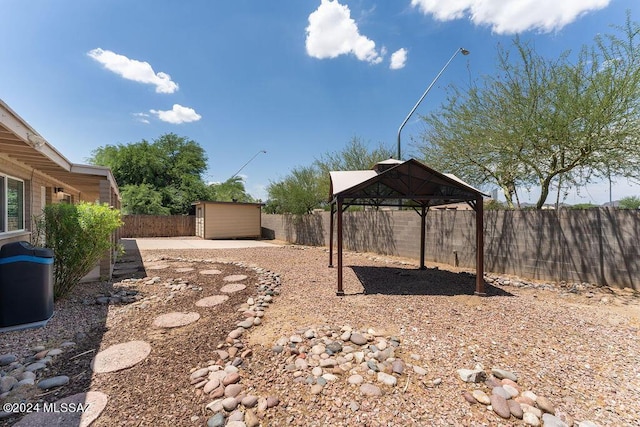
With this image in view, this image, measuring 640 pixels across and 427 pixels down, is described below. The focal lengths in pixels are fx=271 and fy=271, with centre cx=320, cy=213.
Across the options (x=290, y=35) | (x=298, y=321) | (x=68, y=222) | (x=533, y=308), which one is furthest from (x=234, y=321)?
(x=290, y=35)

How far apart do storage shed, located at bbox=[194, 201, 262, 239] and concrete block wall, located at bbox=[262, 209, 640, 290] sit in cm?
1138

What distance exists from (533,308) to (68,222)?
7675mm

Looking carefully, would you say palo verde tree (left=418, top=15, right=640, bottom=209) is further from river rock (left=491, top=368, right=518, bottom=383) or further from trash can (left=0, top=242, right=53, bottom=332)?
trash can (left=0, top=242, right=53, bottom=332)

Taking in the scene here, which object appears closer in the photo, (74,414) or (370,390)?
(74,414)

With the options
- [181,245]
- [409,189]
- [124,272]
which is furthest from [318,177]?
[124,272]

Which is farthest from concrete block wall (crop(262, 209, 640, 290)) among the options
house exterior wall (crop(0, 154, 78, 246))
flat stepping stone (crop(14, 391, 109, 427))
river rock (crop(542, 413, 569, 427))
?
house exterior wall (crop(0, 154, 78, 246))

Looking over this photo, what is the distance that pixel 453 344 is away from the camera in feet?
9.84

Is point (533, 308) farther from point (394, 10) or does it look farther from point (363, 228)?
point (394, 10)

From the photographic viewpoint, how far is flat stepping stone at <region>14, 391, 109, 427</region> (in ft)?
6.23

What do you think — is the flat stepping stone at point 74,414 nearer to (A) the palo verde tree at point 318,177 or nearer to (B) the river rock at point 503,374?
(B) the river rock at point 503,374

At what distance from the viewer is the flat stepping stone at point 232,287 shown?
528cm

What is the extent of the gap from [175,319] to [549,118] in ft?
27.6

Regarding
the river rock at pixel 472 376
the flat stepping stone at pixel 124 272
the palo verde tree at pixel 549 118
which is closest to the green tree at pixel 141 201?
the flat stepping stone at pixel 124 272

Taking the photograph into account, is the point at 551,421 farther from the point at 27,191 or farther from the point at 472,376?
the point at 27,191
